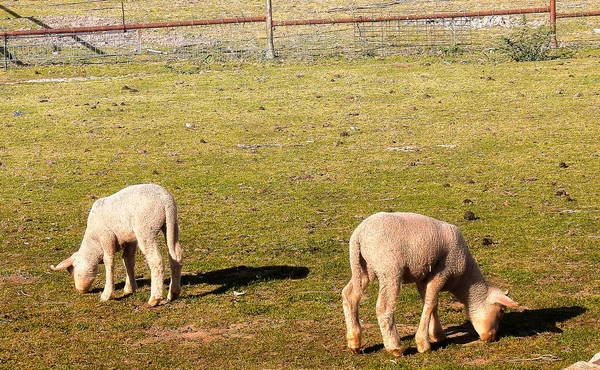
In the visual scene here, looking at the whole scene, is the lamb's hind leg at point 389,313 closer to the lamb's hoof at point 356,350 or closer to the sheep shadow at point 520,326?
the sheep shadow at point 520,326

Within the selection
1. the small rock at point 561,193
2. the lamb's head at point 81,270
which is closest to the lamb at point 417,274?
the lamb's head at point 81,270

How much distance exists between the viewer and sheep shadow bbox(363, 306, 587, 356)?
1225 centimetres

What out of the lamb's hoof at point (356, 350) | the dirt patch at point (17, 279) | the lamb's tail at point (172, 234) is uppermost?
the lamb's tail at point (172, 234)

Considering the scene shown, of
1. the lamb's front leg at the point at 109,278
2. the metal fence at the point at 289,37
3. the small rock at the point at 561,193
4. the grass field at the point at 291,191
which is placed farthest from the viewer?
the metal fence at the point at 289,37

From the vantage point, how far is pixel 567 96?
2994cm

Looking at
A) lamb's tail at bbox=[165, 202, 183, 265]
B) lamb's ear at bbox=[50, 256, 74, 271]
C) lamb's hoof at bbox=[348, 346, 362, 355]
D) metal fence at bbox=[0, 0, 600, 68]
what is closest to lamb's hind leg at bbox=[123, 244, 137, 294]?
lamb's ear at bbox=[50, 256, 74, 271]

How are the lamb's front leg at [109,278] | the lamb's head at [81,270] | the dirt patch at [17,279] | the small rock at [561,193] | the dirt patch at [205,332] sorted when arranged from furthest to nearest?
the small rock at [561,193] < the dirt patch at [17,279] < the lamb's head at [81,270] < the lamb's front leg at [109,278] < the dirt patch at [205,332]

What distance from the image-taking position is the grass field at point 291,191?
12.6m

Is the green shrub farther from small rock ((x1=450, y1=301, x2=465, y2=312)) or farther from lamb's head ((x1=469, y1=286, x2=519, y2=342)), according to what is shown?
lamb's head ((x1=469, y1=286, x2=519, y2=342))

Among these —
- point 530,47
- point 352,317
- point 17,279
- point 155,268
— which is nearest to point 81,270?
point 155,268

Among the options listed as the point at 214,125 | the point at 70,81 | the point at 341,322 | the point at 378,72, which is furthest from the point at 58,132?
the point at 341,322

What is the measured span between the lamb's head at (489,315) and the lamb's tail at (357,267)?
4.75 feet

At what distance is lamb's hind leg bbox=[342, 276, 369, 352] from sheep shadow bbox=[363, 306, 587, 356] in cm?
26

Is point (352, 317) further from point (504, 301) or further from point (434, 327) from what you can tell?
point (504, 301)
